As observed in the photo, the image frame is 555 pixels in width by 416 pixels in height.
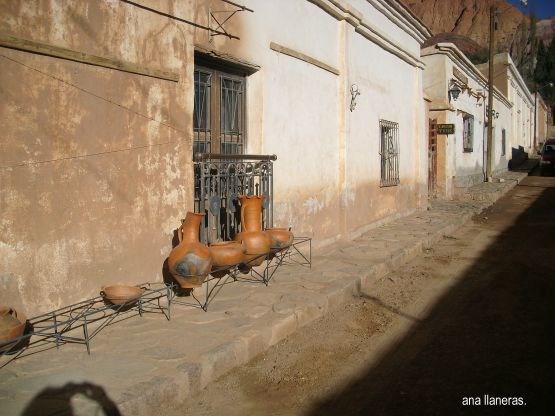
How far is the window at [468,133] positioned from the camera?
1736cm

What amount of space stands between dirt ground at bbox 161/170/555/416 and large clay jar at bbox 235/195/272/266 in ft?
3.08

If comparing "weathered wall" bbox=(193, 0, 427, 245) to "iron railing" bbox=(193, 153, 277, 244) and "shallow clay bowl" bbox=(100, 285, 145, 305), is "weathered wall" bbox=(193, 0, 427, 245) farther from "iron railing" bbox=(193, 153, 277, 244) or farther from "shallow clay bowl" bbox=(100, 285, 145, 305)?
"shallow clay bowl" bbox=(100, 285, 145, 305)

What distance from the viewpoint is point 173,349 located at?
11.4 ft

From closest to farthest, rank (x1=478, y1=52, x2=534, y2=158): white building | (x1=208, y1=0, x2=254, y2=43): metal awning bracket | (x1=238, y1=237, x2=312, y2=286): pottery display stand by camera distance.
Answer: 1. (x1=208, y1=0, x2=254, y2=43): metal awning bracket
2. (x1=238, y1=237, x2=312, y2=286): pottery display stand
3. (x1=478, y1=52, x2=534, y2=158): white building

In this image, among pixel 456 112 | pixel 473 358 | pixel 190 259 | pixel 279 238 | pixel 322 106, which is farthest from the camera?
pixel 456 112

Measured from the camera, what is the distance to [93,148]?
396 centimetres

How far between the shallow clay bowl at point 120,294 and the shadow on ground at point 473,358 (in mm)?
1744

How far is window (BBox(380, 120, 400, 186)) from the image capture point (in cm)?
980

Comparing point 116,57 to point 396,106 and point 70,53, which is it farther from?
point 396,106

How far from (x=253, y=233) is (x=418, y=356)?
2035mm

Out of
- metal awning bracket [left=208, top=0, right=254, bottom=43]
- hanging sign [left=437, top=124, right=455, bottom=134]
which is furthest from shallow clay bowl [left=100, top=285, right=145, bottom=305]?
hanging sign [left=437, top=124, right=455, bottom=134]

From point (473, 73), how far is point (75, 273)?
1762 centimetres

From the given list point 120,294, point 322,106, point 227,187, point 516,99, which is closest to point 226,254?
point 227,187

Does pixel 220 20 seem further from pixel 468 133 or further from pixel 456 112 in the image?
pixel 468 133
